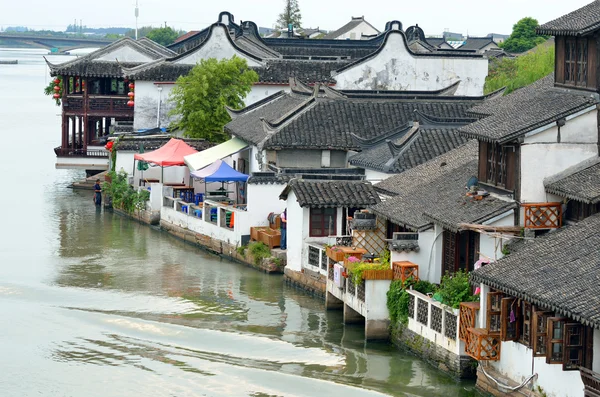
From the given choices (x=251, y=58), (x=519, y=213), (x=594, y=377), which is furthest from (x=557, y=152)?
(x=251, y=58)

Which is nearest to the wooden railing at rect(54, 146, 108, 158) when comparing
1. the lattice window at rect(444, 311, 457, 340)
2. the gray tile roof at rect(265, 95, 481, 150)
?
the gray tile roof at rect(265, 95, 481, 150)

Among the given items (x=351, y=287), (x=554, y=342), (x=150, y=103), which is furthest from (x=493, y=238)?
(x=150, y=103)

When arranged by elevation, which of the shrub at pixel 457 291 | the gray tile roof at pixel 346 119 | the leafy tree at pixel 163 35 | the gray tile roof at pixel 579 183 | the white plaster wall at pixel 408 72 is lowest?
the shrub at pixel 457 291

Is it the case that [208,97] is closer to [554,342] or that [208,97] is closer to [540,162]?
[540,162]

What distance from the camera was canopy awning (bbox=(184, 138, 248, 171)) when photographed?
1667 inches

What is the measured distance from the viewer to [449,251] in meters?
26.9

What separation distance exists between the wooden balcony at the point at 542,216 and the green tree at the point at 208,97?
87.2ft

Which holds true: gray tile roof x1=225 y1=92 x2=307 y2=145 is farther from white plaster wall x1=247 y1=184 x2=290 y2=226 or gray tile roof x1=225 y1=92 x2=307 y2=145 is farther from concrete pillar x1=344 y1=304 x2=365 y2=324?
concrete pillar x1=344 y1=304 x2=365 y2=324

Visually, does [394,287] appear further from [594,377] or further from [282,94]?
[282,94]

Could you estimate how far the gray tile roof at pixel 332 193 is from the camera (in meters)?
32.0

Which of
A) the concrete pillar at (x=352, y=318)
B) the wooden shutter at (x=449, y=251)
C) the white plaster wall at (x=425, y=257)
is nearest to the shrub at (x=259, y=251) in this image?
the concrete pillar at (x=352, y=318)

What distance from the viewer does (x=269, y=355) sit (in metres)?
26.2

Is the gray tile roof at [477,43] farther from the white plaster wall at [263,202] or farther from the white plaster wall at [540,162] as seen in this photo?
the white plaster wall at [540,162]

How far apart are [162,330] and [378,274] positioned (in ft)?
16.7
